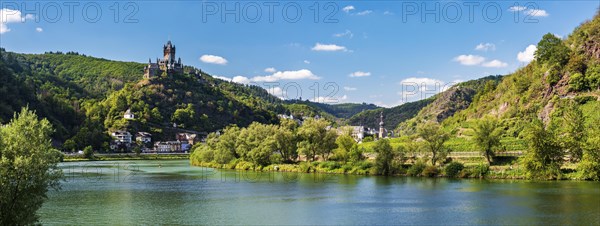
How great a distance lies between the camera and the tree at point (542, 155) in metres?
55.7

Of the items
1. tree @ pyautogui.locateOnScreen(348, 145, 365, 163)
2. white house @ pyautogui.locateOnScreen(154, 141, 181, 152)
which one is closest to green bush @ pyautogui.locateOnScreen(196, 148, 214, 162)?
tree @ pyautogui.locateOnScreen(348, 145, 365, 163)

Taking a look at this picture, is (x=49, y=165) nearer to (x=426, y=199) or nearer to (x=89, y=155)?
(x=426, y=199)

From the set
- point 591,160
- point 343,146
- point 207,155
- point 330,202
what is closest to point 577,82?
point 591,160

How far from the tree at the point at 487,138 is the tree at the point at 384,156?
11.1 meters

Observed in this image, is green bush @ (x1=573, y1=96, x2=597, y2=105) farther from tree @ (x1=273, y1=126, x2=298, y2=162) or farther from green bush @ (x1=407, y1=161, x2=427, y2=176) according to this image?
tree @ (x1=273, y1=126, x2=298, y2=162)

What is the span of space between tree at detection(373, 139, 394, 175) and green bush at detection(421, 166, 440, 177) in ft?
16.6

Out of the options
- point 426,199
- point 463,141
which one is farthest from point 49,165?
point 463,141

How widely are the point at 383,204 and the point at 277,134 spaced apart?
42994mm

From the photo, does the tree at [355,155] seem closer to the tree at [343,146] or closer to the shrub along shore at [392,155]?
the shrub along shore at [392,155]

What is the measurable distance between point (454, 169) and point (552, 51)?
40892 millimetres

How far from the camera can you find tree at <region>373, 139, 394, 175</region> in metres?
66.6

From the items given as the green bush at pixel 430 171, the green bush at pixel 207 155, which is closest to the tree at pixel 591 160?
the green bush at pixel 430 171

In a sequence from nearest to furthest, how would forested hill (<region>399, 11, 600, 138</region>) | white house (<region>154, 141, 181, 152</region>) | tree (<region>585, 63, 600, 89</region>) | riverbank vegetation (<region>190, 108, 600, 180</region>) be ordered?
riverbank vegetation (<region>190, 108, 600, 180</region>) → tree (<region>585, 63, 600, 89</region>) → forested hill (<region>399, 11, 600, 138</region>) → white house (<region>154, 141, 181, 152</region>)

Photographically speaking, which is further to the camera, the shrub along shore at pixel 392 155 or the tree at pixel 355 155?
the tree at pixel 355 155
